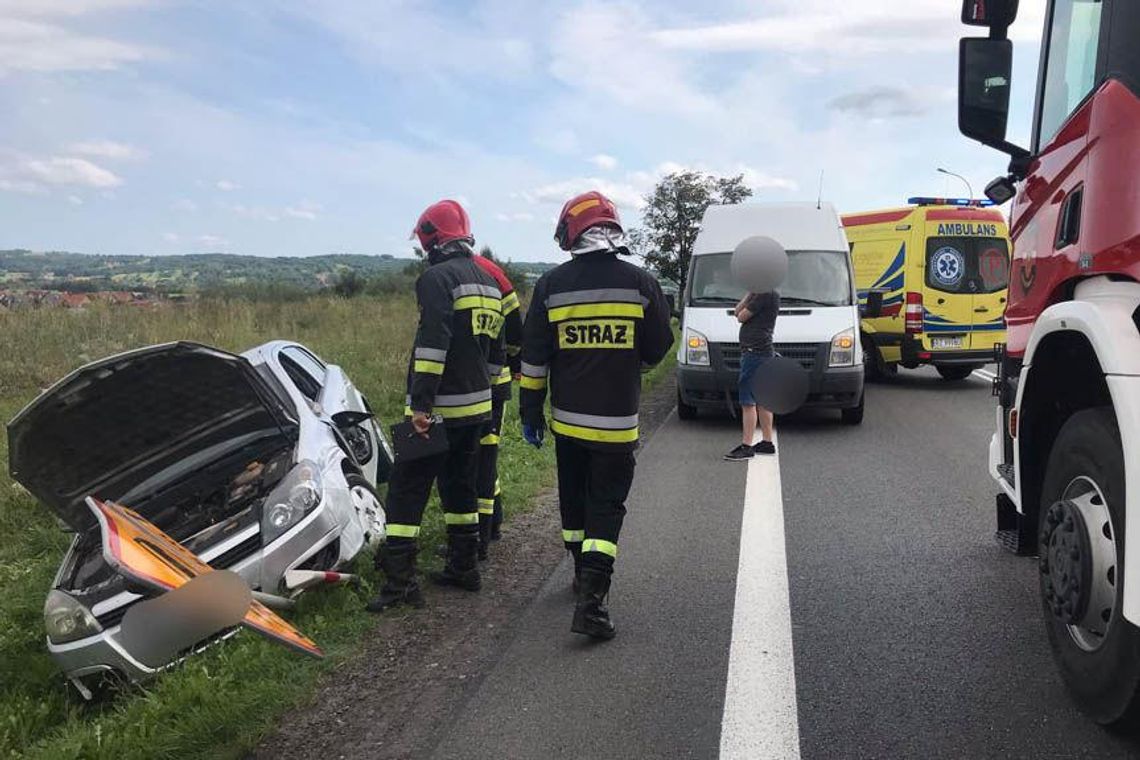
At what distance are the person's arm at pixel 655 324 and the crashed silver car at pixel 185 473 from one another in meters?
1.81

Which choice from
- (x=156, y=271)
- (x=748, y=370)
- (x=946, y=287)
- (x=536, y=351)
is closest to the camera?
(x=536, y=351)

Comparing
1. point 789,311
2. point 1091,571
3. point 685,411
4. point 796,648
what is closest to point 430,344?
point 796,648

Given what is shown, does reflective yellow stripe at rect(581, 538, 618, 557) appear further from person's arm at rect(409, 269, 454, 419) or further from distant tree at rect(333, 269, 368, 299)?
distant tree at rect(333, 269, 368, 299)

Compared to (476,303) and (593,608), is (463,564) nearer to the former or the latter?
(593,608)

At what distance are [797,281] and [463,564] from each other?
6553mm

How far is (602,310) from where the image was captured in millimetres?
3869

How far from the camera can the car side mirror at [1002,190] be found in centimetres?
379

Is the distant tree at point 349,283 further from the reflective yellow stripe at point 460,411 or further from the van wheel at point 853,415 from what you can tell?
the reflective yellow stripe at point 460,411

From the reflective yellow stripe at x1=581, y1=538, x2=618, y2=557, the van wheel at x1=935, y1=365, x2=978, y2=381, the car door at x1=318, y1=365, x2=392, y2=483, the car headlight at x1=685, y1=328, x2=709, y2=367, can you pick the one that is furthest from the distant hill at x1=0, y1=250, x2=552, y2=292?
the reflective yellow stripe at x1=581, y1=538, x2=618, y2=557

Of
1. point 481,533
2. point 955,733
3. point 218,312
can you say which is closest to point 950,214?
point 481,533

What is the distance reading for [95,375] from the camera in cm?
436

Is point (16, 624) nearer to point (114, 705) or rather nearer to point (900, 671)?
point (114, 705)

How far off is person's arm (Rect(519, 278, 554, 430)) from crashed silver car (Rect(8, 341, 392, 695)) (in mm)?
1222

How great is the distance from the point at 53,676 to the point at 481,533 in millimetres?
2220
